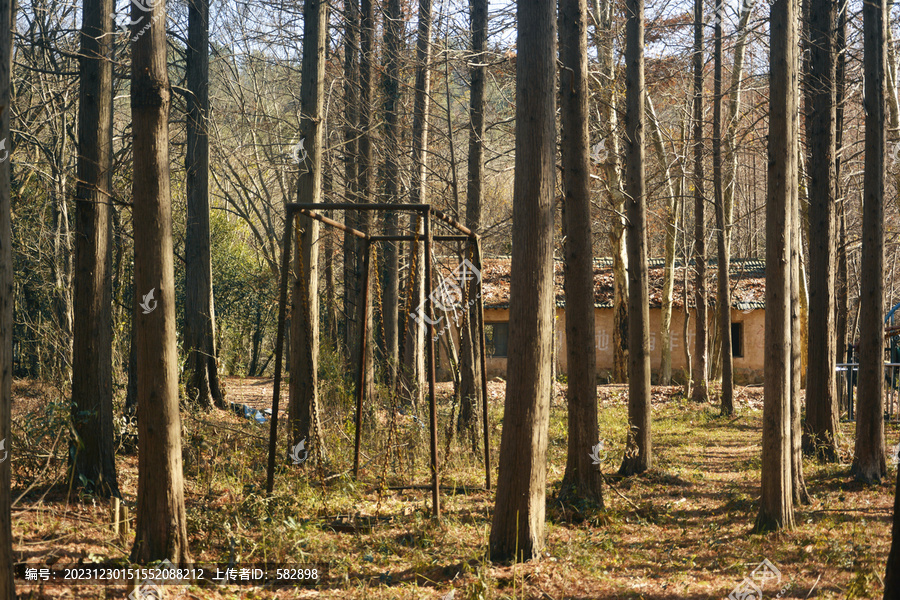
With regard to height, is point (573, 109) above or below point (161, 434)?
above

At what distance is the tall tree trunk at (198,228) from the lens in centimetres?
1112

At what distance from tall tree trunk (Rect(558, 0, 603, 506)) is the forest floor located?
46 centimetres

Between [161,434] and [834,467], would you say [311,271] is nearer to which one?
[161,434]

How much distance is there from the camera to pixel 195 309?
36.6 ft

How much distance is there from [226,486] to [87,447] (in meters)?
1.43

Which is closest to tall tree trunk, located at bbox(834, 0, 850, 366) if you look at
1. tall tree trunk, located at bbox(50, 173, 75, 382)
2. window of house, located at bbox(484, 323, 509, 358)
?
window of house, located at bbox(484, 323, 509, 358)

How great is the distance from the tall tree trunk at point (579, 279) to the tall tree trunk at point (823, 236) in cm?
411

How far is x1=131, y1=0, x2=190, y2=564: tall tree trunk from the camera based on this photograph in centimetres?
465

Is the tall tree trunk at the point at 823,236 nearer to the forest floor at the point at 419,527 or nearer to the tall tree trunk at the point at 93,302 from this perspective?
the forest floor at the point at 419,527

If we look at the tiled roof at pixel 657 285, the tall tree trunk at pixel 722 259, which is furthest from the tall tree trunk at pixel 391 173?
the tiled roof at pixel 657 285

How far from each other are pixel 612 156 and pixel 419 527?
1249 cm

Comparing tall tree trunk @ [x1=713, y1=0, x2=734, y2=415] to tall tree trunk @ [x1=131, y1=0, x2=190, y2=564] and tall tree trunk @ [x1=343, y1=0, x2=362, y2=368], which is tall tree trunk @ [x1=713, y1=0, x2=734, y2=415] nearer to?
tall tree trunk @ [x1=343, y1=0, x2=362, y2=368]

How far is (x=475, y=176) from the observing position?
1061 cm

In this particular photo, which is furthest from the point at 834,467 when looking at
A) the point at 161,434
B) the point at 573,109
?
the point at 161,434
